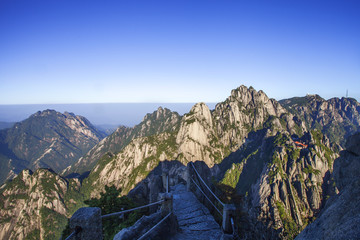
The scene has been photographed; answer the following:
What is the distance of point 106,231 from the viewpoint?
47.2 ft

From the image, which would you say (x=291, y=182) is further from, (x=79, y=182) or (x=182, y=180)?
(x=79, y=182)

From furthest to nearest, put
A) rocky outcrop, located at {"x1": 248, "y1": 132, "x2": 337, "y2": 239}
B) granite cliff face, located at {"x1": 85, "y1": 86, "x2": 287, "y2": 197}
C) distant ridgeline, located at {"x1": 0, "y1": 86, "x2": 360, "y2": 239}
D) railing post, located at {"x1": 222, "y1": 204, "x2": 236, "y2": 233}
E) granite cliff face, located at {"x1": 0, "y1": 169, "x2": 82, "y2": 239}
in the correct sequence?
granite cliff face, located at {"x1": 85, "y1": 86, "x2": 287, "y2": 197} → granite cliff face, located at {"x1": 0, "y1": 169, "x2": 82, "y2": 239} → distant ridgeline, located at {"x1": 0, "y1": 86, "x2": 360, "y2": 239} → rocky outcrop, located at {"x1": 248, "y1": 132, "x2": 337, "y2": 239} → railing post, located at {"x1": 222, "y1": 204, "x2": 236, "y2": 233}

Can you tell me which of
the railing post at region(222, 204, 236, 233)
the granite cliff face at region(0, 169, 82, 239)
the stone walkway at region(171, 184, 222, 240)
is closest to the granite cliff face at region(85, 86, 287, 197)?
the granite cliff face at region(0, 169, 82, 239)

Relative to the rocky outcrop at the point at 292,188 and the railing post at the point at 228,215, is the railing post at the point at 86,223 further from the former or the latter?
the rocky outcrop at the point at 292,188

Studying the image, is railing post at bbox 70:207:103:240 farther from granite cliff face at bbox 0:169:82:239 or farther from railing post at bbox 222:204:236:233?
granite cliff face at bbox 0:169:82:239

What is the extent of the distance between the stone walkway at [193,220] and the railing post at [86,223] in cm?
404

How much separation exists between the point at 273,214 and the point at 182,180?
8612 cm

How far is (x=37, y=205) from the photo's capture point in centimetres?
11881

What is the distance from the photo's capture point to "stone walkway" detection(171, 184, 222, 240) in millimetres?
8656

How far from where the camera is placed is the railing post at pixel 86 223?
510cm

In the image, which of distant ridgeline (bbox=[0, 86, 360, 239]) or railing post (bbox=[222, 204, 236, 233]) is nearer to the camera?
railing post (bbox=[222, 204, 236, 233])

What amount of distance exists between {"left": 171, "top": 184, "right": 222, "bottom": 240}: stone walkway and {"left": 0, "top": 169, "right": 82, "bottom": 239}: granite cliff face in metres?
125

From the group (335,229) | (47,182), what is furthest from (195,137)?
(335,229)

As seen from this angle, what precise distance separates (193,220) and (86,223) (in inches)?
246
